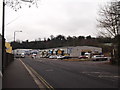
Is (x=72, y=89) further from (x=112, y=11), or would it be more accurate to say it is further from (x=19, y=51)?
(x=19, y=51)

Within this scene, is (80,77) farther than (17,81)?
Yes

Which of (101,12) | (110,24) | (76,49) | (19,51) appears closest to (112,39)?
(110,24)

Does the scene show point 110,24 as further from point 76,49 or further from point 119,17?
point 76,49

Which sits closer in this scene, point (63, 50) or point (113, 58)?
point (113, 58)

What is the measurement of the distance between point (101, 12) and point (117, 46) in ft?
26.1

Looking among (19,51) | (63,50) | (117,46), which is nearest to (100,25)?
(117,46)

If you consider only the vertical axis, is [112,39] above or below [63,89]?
above

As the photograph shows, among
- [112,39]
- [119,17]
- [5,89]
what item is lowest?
[5,89]

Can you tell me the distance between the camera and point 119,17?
4100 centimetres

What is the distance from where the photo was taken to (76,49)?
122 metres

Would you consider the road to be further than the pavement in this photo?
Yes

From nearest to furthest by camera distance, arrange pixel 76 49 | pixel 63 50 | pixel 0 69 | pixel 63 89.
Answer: pixel 63 89 → pixel 0 69 → pixel 76 49 → pixel 63 50

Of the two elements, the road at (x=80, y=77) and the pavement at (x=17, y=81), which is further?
the road at (x=80, y=77)

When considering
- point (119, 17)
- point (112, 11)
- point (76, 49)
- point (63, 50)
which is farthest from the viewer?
point (63, 50)
